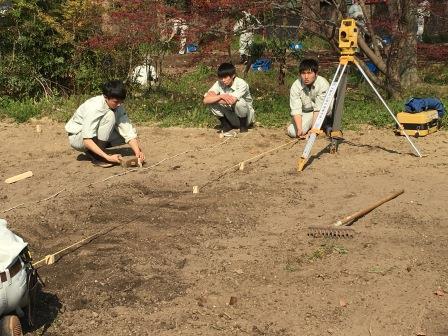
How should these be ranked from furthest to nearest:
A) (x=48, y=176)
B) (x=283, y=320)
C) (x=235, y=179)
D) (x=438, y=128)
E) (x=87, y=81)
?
(x=87, y=81)
(x=438, y=128)
(x=48, y=176)
(x=235, y=179)
(x=283, y=320)

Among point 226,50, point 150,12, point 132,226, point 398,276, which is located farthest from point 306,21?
point 398,276

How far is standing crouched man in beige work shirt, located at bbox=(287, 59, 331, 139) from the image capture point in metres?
7.36

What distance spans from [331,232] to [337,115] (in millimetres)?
2364

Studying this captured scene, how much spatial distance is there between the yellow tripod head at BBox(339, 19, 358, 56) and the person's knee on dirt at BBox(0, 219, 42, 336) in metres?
3.98

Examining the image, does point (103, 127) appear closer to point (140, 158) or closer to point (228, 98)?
point (140, 158)

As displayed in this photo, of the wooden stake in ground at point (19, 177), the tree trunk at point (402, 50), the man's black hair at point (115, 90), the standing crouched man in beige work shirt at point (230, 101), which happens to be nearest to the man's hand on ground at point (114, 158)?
the man's black hair at point (115, 90)

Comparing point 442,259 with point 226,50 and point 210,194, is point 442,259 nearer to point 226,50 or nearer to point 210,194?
point 210,194

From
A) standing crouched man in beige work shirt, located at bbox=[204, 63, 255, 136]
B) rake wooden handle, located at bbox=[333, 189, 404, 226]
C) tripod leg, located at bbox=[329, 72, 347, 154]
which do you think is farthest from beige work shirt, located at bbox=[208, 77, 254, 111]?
rake wooden handle, located at bbox=[333, 189, 404, 226]

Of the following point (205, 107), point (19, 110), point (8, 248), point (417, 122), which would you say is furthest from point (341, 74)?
point (19, 110)

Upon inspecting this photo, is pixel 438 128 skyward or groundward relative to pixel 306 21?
groundward

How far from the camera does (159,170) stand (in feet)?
22.1

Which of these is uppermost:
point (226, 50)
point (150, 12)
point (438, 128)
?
point (150, 12)

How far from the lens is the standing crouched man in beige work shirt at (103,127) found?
6654 mm

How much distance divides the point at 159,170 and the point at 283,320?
3339 millimetres
